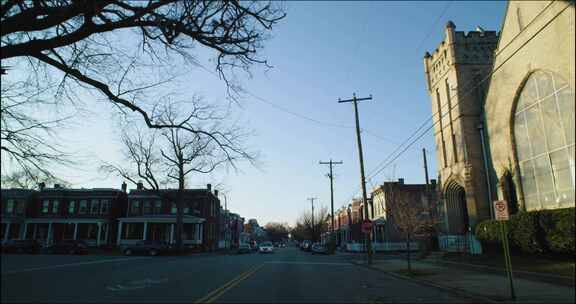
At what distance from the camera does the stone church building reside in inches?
590

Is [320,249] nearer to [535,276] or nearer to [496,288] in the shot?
[535,276]

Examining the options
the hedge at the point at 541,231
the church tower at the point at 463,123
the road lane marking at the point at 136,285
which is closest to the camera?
the road lane marking at the point at 136,285

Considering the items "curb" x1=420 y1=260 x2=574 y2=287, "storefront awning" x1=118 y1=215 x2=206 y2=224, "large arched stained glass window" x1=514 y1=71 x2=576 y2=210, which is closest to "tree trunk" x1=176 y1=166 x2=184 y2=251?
"storefront awning" x1=118 y1=215 x2=206 y2=224

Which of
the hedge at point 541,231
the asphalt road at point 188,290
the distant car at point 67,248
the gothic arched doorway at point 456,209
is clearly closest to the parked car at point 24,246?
the distant car at point 67,248

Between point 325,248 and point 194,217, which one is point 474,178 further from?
point 194,217

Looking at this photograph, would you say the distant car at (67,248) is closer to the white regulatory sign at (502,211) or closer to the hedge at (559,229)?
the white regulatory sign at (502,211)

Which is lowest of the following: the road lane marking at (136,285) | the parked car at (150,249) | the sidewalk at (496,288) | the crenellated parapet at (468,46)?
the sidewalk at (496,288)

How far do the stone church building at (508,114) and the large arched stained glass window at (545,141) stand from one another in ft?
0.14

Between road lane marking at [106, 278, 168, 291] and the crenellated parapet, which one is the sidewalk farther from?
the crenellated parapet

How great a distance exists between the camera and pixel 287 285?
12570mm

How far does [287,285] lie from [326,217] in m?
93.6

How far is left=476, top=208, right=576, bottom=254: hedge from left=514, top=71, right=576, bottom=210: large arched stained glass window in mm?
973

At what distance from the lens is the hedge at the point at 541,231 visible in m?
13.7

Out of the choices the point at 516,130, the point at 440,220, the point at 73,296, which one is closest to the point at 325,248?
the point at 440,220
